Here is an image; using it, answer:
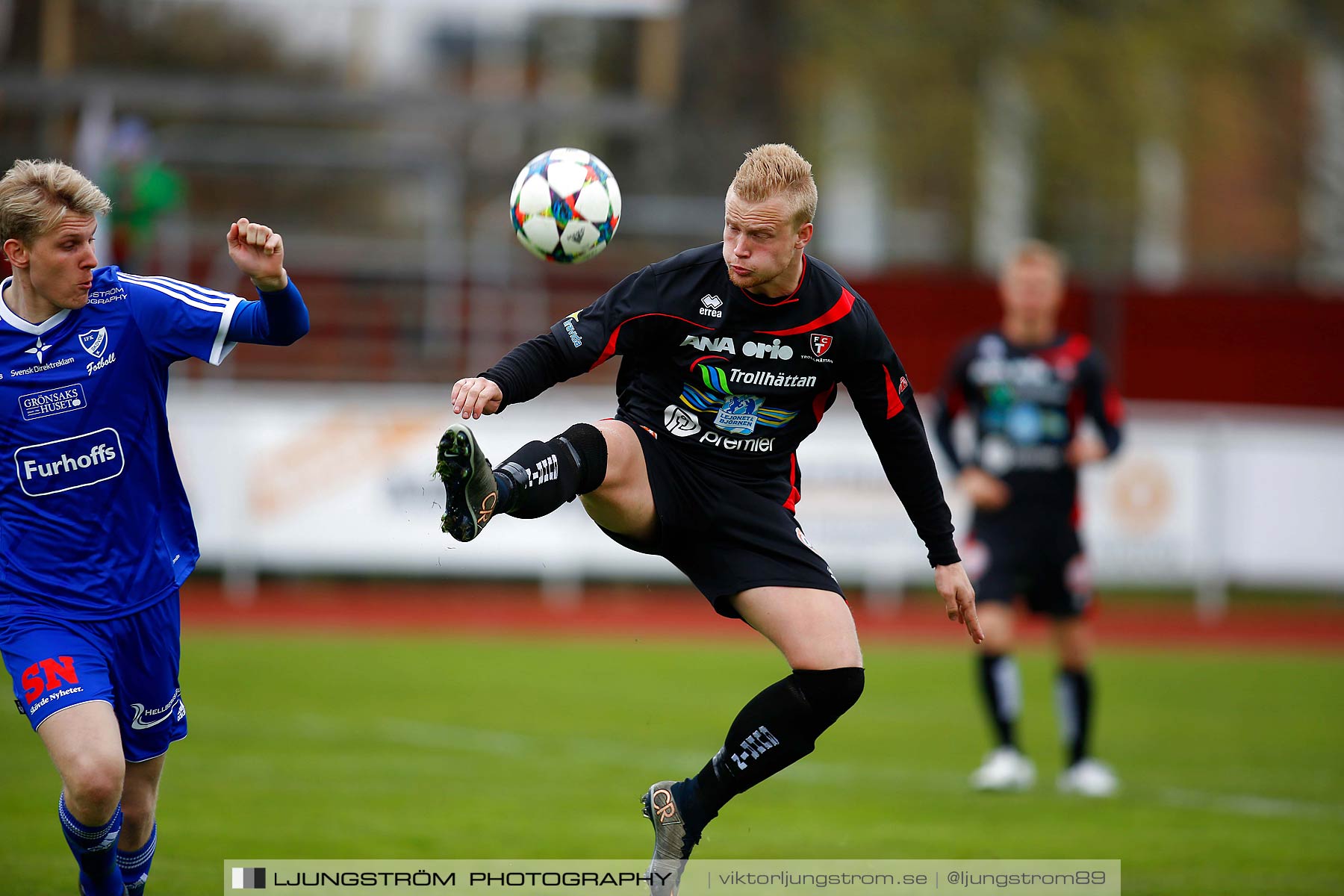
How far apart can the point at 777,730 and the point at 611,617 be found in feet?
38.0

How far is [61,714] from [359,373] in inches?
564

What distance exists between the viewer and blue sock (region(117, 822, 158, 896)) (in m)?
5.28

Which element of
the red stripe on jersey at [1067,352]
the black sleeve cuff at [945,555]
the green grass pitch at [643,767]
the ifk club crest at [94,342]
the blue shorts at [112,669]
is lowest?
the green grass pitch at [643,767]

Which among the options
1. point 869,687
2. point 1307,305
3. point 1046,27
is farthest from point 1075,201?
point 869,687

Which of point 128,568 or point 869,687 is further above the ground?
point 128,568

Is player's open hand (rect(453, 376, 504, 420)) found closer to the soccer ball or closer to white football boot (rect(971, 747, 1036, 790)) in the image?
the soccer ball

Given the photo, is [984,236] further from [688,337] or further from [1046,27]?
A: [688,337]

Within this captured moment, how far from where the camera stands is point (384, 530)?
1622cm

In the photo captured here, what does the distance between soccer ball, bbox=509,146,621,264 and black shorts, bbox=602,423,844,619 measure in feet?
2.29

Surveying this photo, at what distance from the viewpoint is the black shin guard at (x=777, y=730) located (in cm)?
531

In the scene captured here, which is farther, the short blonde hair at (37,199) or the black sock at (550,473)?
the black sock at (550,473)

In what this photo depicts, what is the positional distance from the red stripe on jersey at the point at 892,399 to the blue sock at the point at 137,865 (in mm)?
2973

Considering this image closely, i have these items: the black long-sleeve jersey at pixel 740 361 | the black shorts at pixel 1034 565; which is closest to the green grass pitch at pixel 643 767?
the black shorts at pixel 1034 565

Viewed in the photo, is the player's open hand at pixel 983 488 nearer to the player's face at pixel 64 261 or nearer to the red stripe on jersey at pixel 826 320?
the red stripe on jersey at pixel 826 320
